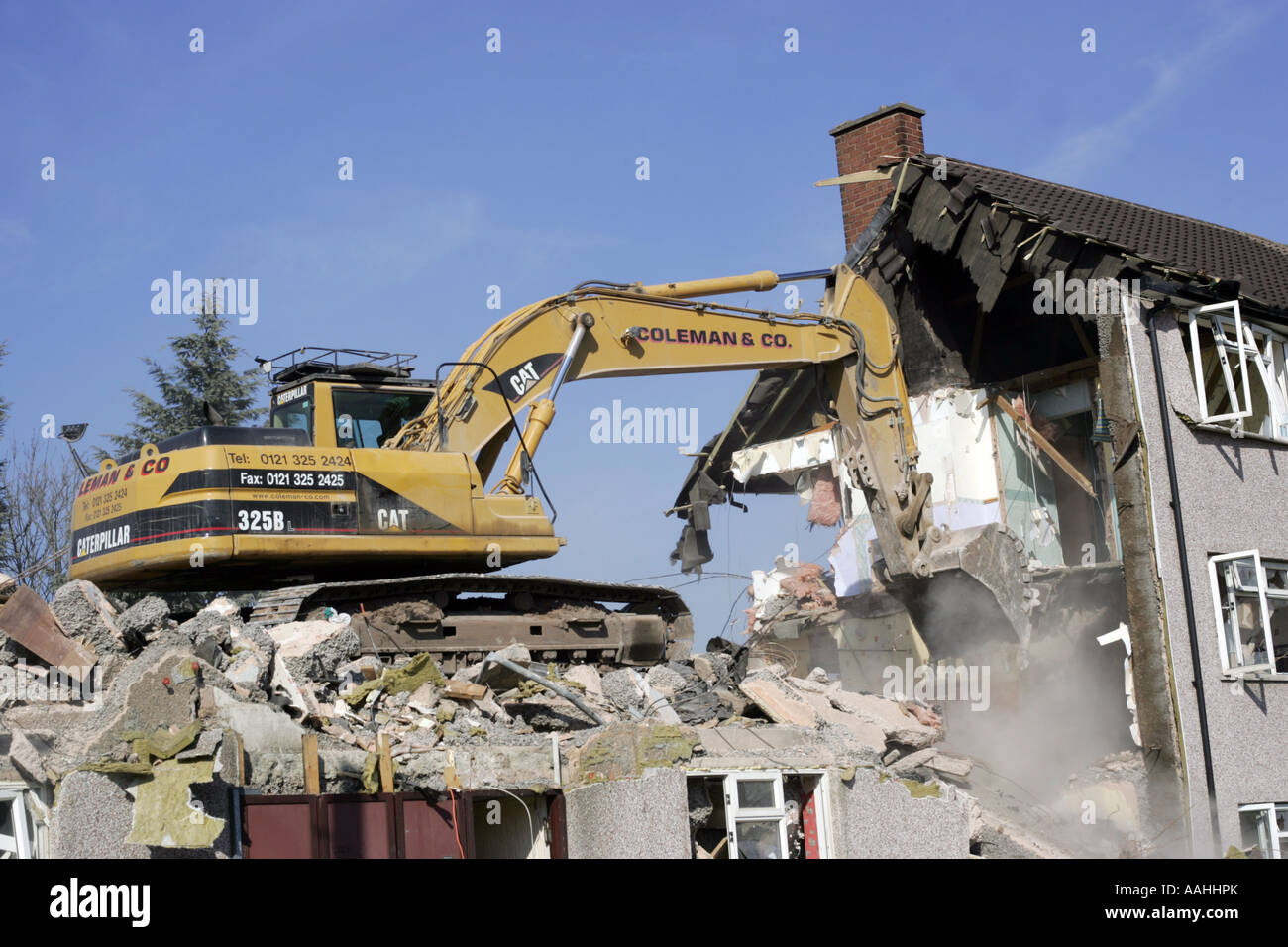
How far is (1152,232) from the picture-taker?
1747 centimetres

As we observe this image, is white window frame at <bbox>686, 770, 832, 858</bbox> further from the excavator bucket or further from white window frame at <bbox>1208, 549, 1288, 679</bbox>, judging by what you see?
white window frame at <bbox>1208, 549, 1288, 679</bbox>

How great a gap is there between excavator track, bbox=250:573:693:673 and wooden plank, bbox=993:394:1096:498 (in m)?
5.76

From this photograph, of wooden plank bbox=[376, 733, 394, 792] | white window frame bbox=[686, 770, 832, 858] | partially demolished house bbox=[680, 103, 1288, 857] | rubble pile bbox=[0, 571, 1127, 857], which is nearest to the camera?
rubble pile bbox=[0, 571, 1127, 857]

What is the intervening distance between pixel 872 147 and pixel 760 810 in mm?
13081

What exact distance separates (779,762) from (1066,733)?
6638 millimetres

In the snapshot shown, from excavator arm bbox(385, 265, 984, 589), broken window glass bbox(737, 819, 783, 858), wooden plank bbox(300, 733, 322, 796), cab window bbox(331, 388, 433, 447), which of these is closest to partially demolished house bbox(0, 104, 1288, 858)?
broken window glass bbox(737, 819, 783, 858)

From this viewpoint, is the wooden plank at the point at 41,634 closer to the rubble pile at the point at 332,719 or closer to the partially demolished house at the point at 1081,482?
the rubble pile at the point at 332,719

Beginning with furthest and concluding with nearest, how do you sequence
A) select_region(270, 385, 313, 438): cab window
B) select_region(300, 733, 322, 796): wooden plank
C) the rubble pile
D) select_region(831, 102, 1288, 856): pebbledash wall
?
select_region(270, 385, 313, 438): cab window → select_region(831, 102, 1288, 856): pebbledash wall → select_region(300, 733, 322, 796): wooden plank → the rubble pile

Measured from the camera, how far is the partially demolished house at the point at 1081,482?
46.8 feet

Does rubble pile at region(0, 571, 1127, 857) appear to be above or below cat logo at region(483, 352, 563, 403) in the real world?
below

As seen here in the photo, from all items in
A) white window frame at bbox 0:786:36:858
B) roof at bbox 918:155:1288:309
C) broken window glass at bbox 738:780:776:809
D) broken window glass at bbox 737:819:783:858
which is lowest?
broken window glass at bbox 737:819:783:858

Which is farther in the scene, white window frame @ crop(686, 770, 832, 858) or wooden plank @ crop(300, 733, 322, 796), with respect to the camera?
white window frame @ crop(686, 770, 832, 858)

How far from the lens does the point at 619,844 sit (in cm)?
1062

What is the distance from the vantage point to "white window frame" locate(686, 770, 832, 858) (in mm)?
10930
